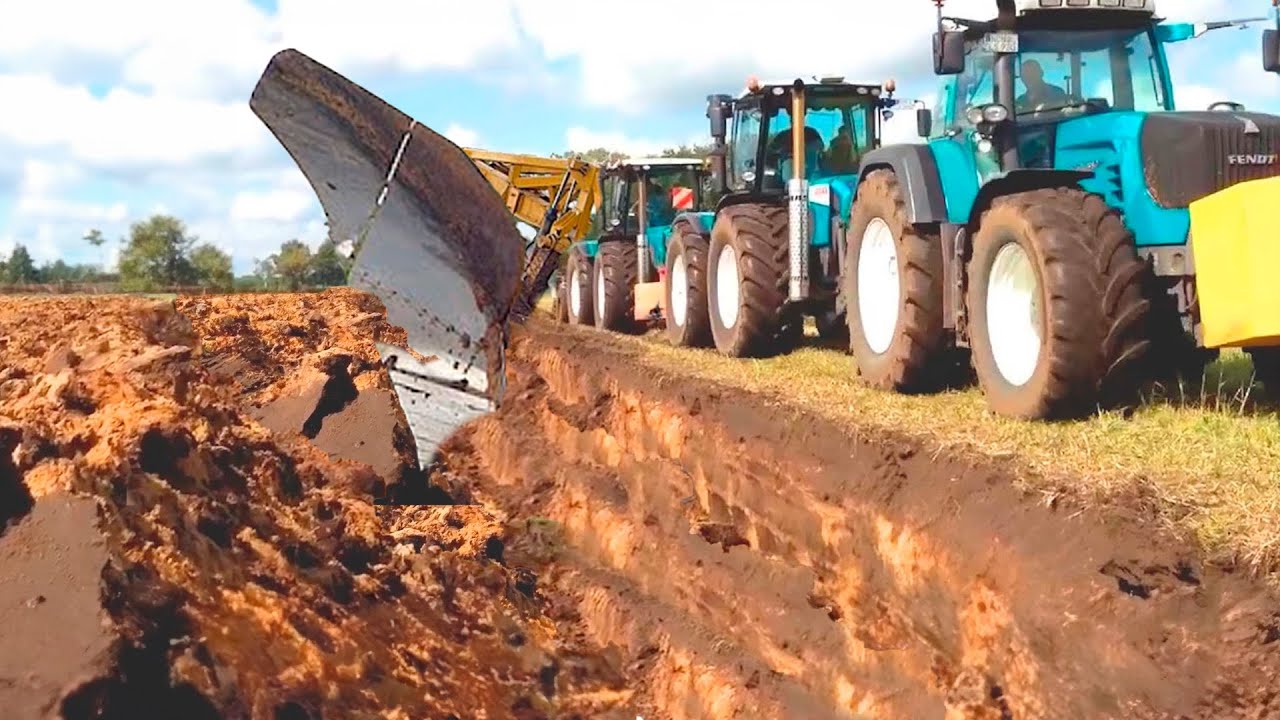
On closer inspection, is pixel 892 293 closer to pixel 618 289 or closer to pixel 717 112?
pixel 717 112

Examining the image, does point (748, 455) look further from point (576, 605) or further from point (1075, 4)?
point (1075, 4)

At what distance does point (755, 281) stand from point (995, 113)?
10.9 ft

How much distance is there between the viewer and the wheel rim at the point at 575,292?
1750 centimetres

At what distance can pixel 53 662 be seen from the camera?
3320 millimetres

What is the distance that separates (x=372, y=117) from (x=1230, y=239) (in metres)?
4.17

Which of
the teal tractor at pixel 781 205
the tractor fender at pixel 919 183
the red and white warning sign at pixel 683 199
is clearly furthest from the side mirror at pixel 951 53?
the red and white warning sign at pixel 683 199

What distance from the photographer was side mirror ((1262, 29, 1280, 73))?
6145 millimetres

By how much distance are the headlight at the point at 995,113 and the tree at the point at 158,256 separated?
48.5m

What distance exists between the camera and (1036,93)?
643 cm

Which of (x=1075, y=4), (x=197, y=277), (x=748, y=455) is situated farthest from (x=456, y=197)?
(x=197, y=277)

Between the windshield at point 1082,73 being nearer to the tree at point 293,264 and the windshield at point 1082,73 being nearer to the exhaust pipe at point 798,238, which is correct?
the exhaust pipe at point 798,238

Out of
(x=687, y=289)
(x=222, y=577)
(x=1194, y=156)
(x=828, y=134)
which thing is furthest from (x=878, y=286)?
(x=222, y=577)

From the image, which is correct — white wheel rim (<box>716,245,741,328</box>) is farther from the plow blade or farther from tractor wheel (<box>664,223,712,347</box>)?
the plow blade

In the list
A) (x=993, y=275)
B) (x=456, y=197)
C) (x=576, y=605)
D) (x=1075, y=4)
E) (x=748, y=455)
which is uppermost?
(x=1075, y=4)
